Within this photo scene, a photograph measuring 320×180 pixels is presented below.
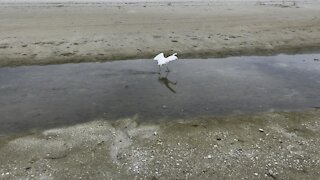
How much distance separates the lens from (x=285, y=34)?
2217 cm

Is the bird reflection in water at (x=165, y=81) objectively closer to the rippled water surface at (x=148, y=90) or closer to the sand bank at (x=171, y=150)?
the rippled water surface at (x=148, y=90)

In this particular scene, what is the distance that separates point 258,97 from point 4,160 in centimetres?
884

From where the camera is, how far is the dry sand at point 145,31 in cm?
1816

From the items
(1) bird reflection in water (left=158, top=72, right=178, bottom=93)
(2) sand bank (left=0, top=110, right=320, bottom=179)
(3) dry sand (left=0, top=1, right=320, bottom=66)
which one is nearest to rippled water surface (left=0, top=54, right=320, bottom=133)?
(1) bird reflection in water (left=158, top=72, right=178, bottom=93)

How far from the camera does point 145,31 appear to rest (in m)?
21.3

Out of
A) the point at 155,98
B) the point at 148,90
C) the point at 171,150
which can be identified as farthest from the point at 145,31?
the point at 171,150

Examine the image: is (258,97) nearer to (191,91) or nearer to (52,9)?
(191,91)

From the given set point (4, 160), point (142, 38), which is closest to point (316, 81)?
point (142, 38)

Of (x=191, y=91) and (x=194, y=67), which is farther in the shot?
(x=194, y=67)

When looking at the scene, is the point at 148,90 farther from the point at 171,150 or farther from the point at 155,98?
the point at 171,150

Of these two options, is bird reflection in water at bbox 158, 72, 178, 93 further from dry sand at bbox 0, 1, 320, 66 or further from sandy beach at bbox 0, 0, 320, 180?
dry sand at bbox 0, 1, 320, 66

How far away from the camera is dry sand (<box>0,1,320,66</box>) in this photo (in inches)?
715

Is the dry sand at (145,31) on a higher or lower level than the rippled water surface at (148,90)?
higher

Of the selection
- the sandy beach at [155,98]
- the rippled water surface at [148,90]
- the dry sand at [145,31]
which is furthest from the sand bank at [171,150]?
the dry sand at [145,31]
